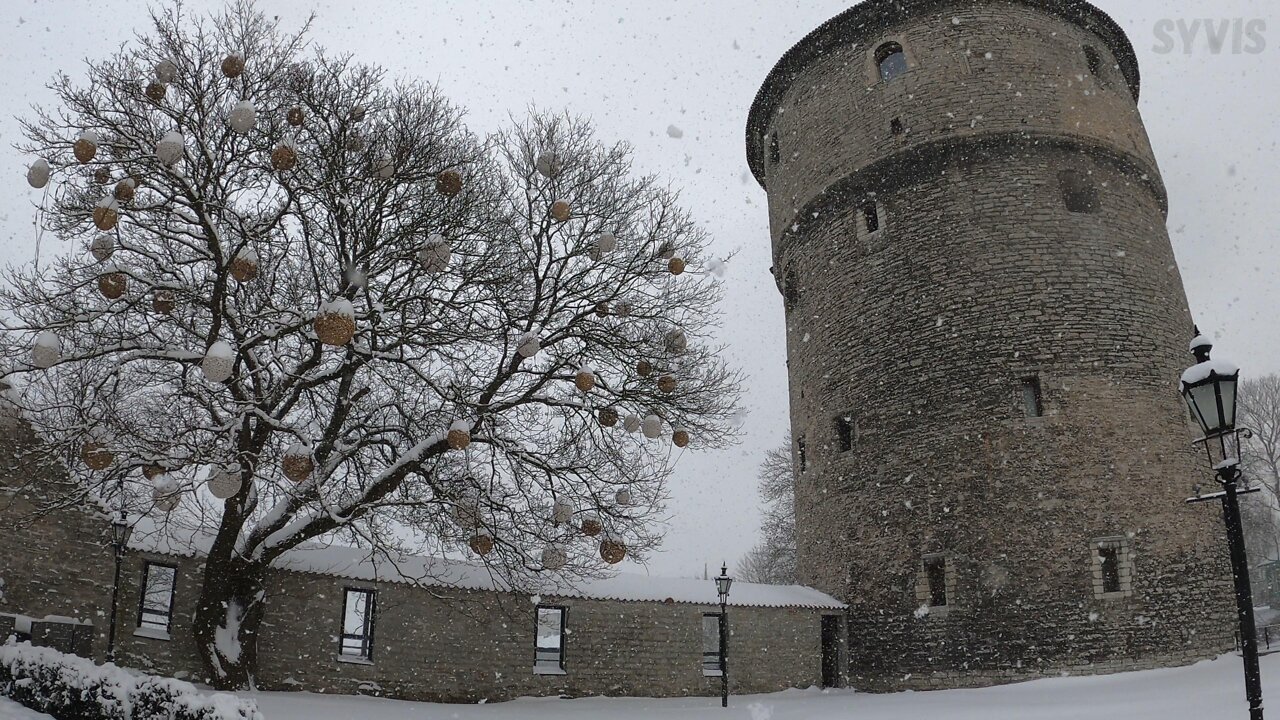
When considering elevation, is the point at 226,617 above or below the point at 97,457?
below

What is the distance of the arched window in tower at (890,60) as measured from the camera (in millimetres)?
17750

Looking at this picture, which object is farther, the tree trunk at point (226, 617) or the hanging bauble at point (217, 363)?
the tree trunk at point (226, 617)

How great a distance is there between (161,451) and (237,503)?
1710 millimetres

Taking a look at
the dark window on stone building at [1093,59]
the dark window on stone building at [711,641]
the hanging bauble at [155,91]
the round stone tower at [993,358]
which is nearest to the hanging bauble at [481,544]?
the hanging bauble at [155,91]

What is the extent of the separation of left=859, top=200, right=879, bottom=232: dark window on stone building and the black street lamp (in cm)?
1453

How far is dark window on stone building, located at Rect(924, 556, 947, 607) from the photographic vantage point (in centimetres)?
1533

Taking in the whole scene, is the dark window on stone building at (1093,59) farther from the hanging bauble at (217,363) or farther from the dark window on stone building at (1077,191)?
the hanging bauble at (217,363)

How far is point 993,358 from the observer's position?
1530 centimetres

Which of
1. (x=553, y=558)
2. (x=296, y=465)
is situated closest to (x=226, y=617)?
(x=553, y=558)

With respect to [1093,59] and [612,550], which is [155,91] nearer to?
[612,550]

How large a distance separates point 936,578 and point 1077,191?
8.25 m

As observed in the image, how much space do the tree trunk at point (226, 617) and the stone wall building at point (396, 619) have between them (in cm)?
92

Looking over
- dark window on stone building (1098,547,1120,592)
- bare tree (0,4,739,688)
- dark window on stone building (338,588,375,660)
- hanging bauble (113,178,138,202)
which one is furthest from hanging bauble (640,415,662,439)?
dark window on stone building (1098,547,1120,592)

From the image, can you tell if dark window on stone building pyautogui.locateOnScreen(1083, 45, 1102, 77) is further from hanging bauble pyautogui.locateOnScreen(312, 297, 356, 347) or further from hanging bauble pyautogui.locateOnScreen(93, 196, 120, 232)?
hanging bauble pyautogui.locateOnScreen(93, 196, 120, 232)
